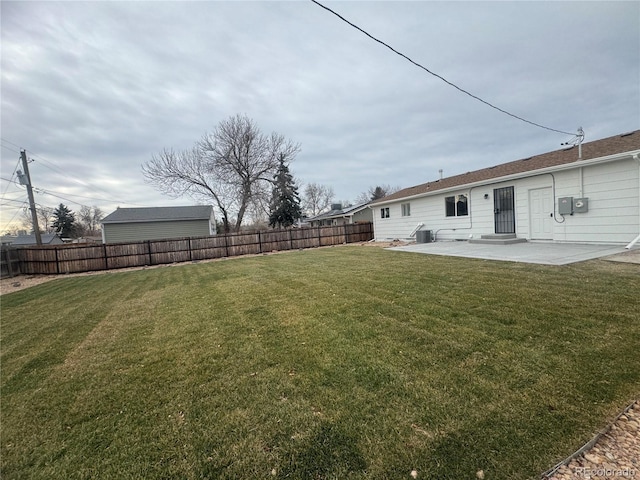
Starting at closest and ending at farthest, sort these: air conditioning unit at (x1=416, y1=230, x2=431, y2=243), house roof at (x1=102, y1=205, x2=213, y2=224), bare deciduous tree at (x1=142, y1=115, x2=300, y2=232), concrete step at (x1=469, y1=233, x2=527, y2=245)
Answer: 1. concrete step at (x1=469, y1=233, x2=527, y2=245)
2. air conditioning unit at (x1=416, y1=230, x2=431, y2=243)
3. house roof at (x1=102, y1=205, x2=213, y2=224)
4. bare deciduous tree at (x1=142, y1=115, x2=300, y2=232)

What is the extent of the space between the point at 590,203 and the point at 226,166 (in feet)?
78.4

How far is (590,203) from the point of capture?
8.70 meters

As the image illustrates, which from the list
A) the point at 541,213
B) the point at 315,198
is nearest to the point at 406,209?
the point at 541,213

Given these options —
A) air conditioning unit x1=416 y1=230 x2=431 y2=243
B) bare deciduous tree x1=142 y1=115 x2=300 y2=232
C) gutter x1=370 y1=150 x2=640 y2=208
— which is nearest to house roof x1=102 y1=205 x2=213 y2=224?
bare deciduous tree x1=142 y1=115 x2=300 y2=232

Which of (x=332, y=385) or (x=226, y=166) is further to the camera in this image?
(x=226, y=166)

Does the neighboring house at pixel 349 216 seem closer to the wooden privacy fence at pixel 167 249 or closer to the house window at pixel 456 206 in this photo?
the wooden privacy fence at pixel 167 249

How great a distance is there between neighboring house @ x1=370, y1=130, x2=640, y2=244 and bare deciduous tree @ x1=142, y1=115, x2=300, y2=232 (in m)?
16.6

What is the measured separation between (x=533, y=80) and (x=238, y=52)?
37.5 feet

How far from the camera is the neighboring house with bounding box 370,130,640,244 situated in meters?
8.02

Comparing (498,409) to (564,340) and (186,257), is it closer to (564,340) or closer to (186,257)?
(564,340)

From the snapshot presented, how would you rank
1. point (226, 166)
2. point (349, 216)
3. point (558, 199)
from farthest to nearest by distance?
point (349, 216), point (226, 166), point (558, 199)

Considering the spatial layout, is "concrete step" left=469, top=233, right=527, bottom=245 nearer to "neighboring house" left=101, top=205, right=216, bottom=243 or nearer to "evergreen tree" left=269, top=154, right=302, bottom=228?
"evergreen tree" left=269, top=154, right=302, bottom=228

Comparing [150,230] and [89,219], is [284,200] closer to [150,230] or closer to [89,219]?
[150,230]

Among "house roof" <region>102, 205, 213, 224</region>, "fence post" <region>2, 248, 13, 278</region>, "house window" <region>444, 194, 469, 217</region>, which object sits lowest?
"fence post" <region>2, 248, 13, 278</region>
